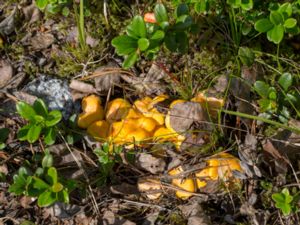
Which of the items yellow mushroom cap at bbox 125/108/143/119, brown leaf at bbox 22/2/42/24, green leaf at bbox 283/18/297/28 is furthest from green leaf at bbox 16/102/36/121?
green leaf at bbox 283/18/297/28

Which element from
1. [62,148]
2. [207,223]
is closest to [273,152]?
[207,223]

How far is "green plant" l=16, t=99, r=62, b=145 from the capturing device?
2965 millimetres

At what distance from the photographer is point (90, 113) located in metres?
3.29

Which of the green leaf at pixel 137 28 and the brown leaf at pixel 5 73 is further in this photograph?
the brown leaf at pixel 5 73

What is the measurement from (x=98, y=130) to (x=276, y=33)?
1215 millimetres

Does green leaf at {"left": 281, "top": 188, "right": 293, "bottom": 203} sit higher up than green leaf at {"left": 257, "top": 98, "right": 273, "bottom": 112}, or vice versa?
green leaf at {"left": 257, "top": 98, "right": 273, "bottom": 112}

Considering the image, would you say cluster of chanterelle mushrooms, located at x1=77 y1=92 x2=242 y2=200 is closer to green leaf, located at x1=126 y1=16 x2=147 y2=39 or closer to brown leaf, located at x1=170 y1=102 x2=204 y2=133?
brown leaf, located at x1=170 y1=102 x2=204 y2=133

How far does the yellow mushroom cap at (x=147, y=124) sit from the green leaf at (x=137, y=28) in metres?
0.56

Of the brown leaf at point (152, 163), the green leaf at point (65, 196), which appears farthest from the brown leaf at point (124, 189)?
the green leaf at point (65, 196)

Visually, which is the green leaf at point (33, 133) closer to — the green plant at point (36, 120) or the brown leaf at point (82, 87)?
the green plant at point (36, 120)

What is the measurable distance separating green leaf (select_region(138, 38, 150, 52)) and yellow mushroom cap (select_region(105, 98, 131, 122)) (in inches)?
22.3

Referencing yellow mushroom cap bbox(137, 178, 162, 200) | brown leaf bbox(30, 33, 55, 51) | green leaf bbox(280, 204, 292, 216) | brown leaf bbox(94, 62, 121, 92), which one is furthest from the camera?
brown leaf bbox(30, 33, 55, 51)

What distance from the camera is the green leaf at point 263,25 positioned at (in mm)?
2988

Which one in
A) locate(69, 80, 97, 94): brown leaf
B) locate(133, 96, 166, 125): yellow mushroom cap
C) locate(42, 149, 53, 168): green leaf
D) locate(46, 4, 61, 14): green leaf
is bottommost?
locate(42, 149, 53, 168): green leaf
